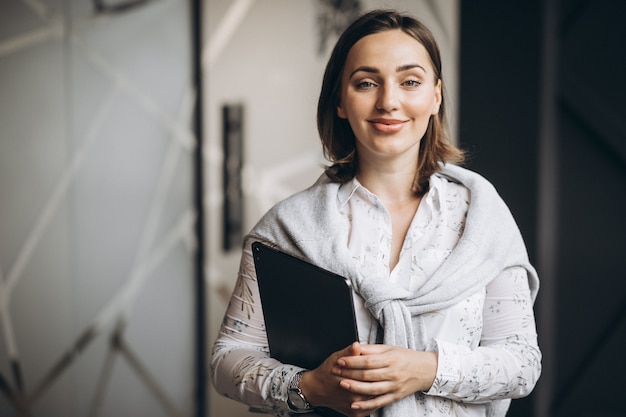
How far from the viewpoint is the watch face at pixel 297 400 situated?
1.11 m

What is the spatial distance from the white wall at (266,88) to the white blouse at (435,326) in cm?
164

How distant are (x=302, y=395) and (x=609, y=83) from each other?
1.75 meters

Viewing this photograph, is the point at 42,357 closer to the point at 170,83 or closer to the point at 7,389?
the point at 7,389

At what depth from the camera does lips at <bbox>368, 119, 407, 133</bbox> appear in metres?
1.13

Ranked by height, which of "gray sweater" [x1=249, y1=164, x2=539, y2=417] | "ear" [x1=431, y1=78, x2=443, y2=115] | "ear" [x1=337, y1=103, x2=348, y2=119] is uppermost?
"ear" [x1=431, y1=78, x2=443, y2=115]

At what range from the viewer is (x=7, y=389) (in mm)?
2506

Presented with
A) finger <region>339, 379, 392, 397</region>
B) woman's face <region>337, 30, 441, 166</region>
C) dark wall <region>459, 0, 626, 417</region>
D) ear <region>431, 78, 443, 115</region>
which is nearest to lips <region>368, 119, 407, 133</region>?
woman's face <region>337, 30, 441, 166</region>

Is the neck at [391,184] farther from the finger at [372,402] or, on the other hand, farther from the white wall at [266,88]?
the white wall at [266,88]

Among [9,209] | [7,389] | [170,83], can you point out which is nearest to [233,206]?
[170,83]

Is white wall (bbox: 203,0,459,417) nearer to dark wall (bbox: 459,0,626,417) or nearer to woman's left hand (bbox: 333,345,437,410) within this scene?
dark wall (bbox: 459,0,626,417)

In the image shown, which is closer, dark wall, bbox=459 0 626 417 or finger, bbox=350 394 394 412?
finger, bbox=350 394 394 412

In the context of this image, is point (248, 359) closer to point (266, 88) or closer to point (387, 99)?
point (387, 99)

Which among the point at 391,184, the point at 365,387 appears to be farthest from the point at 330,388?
the point at 391,184

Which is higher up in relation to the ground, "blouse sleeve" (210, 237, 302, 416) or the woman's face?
the woman's face
